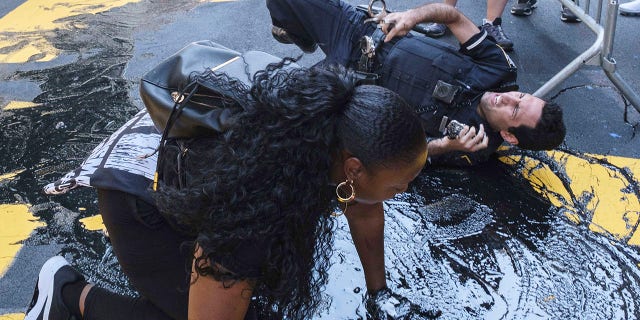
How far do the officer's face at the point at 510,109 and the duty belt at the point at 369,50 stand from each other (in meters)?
0.62

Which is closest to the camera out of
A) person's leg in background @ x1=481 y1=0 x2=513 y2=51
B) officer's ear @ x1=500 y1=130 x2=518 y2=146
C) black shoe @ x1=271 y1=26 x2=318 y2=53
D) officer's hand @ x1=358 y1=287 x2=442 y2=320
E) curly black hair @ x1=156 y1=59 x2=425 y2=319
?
curly black hair @ x1=156 y1=59 x2=425 y2=319

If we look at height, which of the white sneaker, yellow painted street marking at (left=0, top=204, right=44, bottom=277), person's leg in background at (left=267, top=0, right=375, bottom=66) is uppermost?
person's leg in background at (left=267, top=0, right=375, bottom=66)

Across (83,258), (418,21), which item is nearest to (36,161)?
(83,258)

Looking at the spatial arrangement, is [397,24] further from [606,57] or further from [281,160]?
[281,160]

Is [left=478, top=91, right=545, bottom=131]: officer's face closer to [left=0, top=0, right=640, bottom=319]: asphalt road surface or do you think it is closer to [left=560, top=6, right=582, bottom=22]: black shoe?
[left=0, top=0, right=640, bottom=319]: asphalt road surface

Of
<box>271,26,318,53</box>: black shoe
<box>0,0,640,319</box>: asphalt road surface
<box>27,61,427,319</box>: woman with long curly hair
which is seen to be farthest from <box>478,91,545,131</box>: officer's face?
<box>27,61,427,319</box>: woman with long curly hair

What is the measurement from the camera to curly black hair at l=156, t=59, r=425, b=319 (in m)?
1.64

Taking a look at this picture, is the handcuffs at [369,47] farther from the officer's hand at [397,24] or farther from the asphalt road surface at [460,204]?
the asphalt road surface at [460,204]

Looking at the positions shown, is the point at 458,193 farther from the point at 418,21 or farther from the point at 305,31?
the point at 305,31

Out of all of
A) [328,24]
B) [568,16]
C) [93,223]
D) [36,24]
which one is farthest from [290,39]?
[36,24]

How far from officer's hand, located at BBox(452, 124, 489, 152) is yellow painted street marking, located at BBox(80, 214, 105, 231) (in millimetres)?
1792

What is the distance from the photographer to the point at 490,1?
473 centimetres

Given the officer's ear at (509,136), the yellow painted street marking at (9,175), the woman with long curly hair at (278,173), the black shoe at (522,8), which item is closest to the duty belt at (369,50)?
the officer's ear at (509,136)

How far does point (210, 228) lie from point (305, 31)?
2.26m
